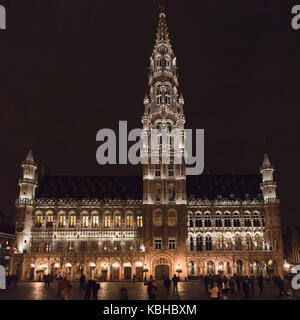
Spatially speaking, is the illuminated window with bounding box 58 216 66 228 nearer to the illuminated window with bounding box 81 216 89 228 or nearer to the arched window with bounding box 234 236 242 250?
the illuminated window with bounding box 81 216 89 228

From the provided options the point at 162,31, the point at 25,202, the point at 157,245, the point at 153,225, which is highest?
the point at 162,31

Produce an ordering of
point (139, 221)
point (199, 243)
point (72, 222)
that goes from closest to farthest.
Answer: point (199, 243)
point (72, 222)
point (139, 221)

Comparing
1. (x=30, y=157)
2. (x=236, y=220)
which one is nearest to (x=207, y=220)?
(x=236, y=220)

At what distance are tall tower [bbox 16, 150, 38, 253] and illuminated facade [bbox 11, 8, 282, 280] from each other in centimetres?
19

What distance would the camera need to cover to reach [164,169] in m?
71.4

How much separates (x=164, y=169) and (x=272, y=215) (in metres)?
22.9

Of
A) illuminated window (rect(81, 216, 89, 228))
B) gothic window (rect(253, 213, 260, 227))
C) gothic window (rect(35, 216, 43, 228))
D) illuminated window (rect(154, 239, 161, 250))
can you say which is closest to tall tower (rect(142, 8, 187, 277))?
illuminated window (rect(154, 239, 161, 250))

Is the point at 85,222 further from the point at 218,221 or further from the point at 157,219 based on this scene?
the point at 218,221

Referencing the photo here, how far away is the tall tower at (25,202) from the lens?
68000mm

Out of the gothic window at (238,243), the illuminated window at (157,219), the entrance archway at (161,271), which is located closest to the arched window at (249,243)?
the gothic window at (238,243)

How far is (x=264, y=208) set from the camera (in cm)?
7162

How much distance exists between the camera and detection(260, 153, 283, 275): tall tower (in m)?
66.7

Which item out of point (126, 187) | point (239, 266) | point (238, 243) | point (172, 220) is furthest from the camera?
point (126, 187)
